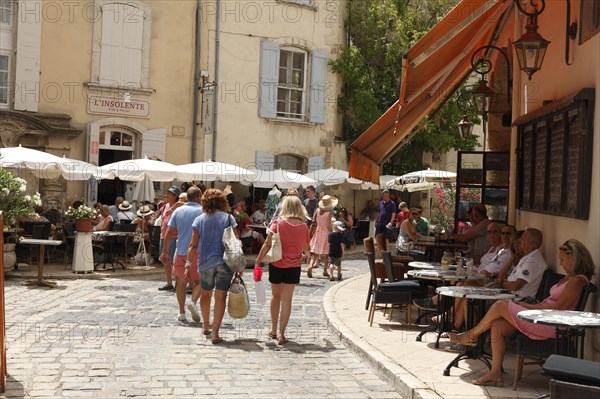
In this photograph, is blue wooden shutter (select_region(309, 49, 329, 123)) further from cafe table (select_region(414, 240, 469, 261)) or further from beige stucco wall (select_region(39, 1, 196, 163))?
cafe table (select_region(414, 240, 469, 261))

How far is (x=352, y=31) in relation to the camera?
2884 cm

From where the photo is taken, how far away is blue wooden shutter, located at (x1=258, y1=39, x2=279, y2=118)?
25.8m

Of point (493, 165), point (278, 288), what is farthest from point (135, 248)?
point (278, 288)

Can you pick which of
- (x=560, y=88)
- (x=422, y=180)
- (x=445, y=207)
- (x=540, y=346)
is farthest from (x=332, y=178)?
(x=540, y=346)

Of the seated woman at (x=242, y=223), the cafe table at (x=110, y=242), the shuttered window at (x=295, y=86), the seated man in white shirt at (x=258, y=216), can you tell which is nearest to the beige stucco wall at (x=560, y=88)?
the cafe table at (x=110, y=242)

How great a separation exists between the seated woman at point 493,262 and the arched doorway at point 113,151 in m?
14.4

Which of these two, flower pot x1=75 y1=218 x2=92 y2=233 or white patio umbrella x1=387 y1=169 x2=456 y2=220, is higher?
white patio umbrella x1=387 y1=169 x2=456 y2=220

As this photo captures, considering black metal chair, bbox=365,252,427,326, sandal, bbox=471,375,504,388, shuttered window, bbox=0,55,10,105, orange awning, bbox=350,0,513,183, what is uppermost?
shuttered window, bbox=0,55,10,105

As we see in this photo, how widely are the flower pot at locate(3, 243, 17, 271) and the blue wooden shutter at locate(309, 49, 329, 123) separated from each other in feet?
42.3

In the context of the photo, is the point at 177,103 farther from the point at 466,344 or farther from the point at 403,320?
the point at 466,344

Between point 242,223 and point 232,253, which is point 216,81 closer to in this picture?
point 242,223

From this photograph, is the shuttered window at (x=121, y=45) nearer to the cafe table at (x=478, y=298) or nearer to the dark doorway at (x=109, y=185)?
the dark doorway at (x=109, y=185)

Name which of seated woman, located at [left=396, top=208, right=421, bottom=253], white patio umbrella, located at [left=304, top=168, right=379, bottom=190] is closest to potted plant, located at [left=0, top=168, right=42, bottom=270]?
seated woman, located at [left=396, top=208, right=421, bottom=253]

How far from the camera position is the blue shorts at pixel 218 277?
31.7 ft
